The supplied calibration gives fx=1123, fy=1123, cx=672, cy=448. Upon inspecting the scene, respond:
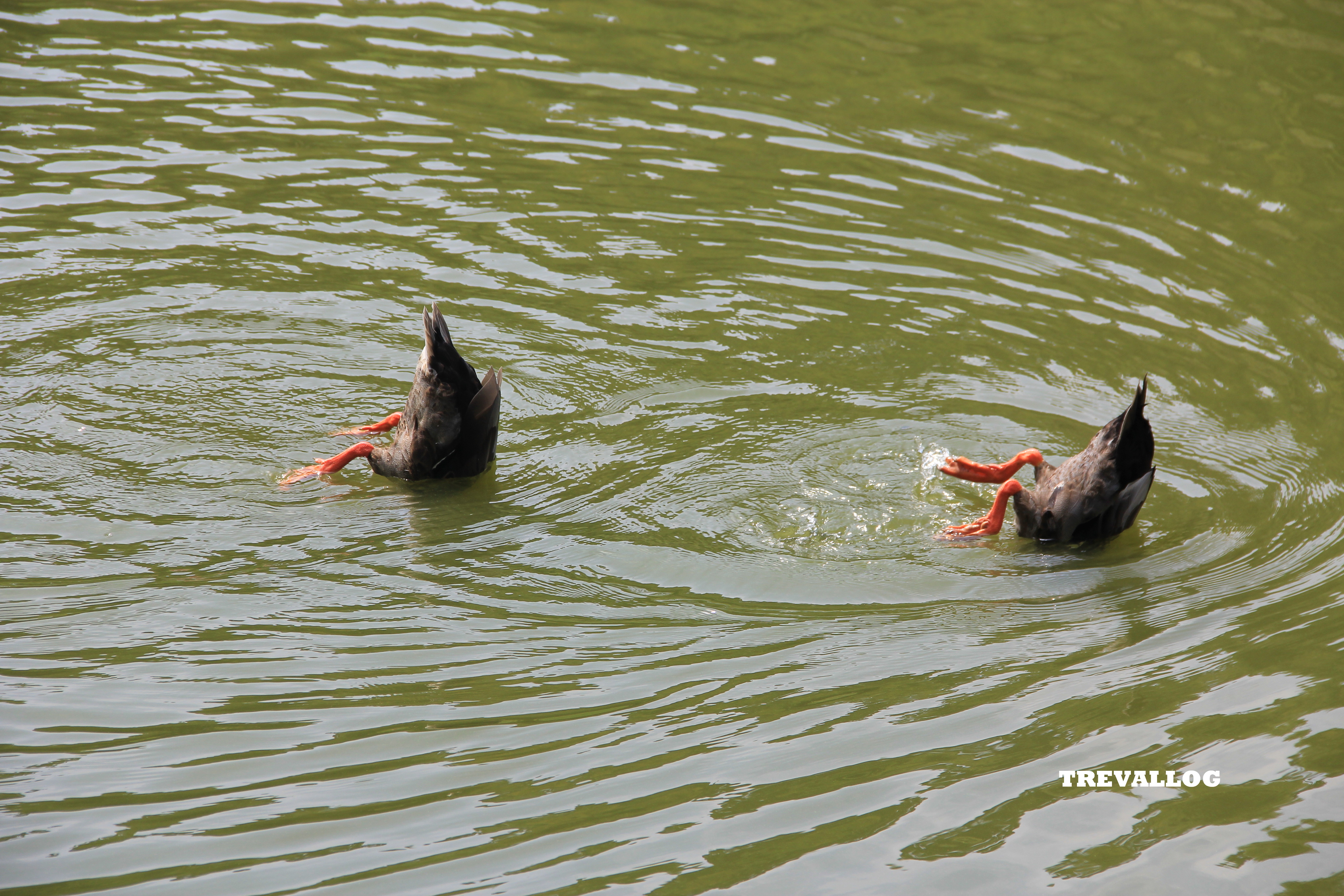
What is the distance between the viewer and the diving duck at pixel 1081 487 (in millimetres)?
5277

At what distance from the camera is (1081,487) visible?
542cm

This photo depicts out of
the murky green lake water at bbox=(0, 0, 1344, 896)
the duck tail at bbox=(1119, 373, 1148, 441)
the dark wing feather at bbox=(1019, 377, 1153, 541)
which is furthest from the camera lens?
the dark wing feather at bbox=(1019, 377, 1153, 541)

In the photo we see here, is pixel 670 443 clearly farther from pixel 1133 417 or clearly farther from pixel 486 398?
pixel 1133 417

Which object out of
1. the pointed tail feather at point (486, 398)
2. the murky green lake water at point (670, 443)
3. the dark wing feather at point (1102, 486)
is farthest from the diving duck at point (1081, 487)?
the pointed tail feather at point (486, 398)

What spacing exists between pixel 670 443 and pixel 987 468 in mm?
1722

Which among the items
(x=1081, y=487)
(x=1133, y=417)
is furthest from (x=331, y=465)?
(x=1133, y=417)

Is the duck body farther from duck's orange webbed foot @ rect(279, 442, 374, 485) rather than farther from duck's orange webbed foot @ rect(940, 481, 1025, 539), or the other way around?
duck's orange webbed foot @ rect(940, 481, 1025, 539)

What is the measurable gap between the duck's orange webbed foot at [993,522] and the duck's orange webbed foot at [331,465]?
2962 millimetres

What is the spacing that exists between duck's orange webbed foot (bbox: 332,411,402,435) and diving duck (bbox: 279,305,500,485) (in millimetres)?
68

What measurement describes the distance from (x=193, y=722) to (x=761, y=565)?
250 centimetres

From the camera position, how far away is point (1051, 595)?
5.07m

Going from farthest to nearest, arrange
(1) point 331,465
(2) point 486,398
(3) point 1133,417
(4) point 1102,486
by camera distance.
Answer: (1) point 331,465
(2) point 486,398
(4) point 1102,486
(3) point 1133,417

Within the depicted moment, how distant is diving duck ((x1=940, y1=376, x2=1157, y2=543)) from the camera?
208 inches

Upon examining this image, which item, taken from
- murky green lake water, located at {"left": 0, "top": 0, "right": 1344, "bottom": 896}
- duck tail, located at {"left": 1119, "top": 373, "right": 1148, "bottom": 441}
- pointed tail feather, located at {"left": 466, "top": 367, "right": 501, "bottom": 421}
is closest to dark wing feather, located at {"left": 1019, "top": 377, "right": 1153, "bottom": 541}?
duck tail, located at {"left": 1119, "top": 373, "right": 1148, "bottom": 441}
